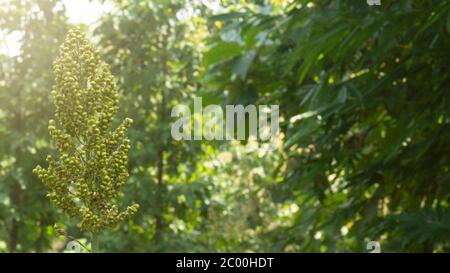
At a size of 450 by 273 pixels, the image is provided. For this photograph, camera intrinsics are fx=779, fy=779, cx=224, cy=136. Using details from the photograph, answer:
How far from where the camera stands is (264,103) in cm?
615

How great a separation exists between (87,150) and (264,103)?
4.26 metres

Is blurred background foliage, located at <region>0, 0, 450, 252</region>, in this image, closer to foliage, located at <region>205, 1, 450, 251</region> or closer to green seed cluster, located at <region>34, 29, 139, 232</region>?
foliage, located at <region>205, 1, 450, 251</region>

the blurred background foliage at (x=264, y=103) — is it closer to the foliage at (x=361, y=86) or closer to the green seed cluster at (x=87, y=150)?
the foliage at (x=361, y=86)

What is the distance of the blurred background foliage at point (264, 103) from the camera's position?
15.2ft

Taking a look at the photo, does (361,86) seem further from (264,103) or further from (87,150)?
(87,150)

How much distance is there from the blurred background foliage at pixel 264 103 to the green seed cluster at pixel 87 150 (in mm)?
2151

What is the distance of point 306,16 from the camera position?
4.83m

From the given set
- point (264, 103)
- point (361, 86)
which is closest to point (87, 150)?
point (361, 86)

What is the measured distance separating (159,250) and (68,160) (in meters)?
7.42

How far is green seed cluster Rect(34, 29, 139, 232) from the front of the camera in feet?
6.33

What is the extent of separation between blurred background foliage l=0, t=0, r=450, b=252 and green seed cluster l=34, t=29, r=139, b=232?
2.15m

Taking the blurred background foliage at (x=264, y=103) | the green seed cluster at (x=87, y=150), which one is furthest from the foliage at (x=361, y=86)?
the green seed cluster at (x=87, y=150)
